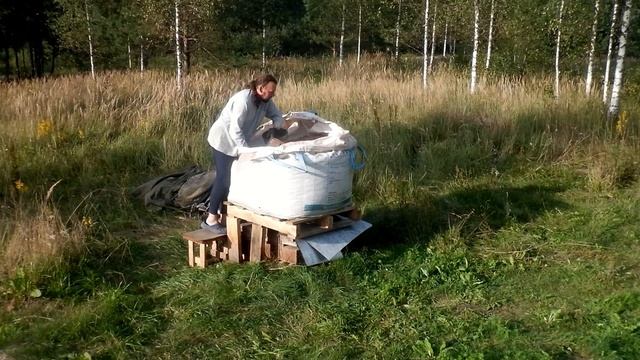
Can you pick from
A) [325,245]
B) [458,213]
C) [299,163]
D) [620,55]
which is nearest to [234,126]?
[299,163]

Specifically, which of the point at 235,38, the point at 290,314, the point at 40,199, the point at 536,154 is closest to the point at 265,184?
the point at 290,314

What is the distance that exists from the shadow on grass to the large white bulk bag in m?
0.71

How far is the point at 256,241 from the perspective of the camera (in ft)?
15.2

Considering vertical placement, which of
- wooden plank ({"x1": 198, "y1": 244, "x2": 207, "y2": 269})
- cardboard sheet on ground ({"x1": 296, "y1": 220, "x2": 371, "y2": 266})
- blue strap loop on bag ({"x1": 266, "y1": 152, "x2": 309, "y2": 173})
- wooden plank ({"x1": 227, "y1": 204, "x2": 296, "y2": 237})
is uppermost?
blue strap loop on bag ({"x1": 266, "y1": 152, "x2": 309, "y2": 173})

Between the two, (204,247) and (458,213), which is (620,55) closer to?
(458,213)

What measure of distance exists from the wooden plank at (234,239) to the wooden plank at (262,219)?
49 millimetres

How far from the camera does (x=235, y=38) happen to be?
2184cm

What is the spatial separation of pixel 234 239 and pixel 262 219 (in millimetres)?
321

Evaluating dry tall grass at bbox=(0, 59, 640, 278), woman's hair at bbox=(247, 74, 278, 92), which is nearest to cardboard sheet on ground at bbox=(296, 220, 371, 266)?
woman's hair at bbox=(247, 74, 278, 92)

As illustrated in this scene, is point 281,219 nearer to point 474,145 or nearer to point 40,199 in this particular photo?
point 40,199

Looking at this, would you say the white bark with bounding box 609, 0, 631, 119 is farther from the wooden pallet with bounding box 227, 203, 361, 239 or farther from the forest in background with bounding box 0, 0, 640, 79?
the wooden pallet with bounding box 227, 203, 361, 239

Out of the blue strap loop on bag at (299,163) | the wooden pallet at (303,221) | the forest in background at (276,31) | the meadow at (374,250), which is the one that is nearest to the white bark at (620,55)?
the meadow at (374,250)

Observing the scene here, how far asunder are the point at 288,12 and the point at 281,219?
24.7 metres

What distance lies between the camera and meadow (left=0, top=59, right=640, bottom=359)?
357 centimetres
